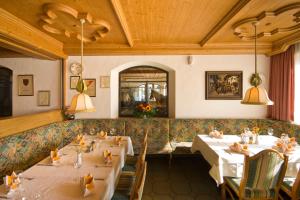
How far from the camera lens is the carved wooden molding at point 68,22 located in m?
2.71

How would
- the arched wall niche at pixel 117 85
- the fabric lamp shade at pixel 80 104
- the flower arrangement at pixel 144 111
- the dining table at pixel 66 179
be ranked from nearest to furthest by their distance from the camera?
the dining table at pixel 66 179, the fabric lamp shade at pixel 80 104, the flower arrangement at pixel 144 111, the arched wall niche at pixel 117 85

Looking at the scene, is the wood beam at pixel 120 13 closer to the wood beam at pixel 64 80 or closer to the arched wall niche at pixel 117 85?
the arched wall niche at pixel 117 85

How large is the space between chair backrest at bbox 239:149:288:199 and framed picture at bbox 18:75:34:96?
16.3 feet

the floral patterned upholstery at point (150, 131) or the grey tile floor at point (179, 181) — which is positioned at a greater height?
the floral patterned upholstery at point (150, 131)

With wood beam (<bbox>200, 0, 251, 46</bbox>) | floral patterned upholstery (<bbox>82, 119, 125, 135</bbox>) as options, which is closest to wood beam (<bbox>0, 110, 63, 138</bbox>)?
floral patterned upholstery (<bbox>82, 119, 125, 135</bbox>)

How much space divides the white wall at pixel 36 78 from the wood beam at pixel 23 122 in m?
0.82

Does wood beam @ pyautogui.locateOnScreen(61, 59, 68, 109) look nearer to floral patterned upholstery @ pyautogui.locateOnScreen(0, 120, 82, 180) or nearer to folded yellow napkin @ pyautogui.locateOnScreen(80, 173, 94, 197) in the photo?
floral patterned upholstery @ pyautogui.locateOnScreen(0, 120, 82, 180)

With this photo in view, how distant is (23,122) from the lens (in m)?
3.32

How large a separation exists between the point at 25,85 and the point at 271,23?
17.8ft

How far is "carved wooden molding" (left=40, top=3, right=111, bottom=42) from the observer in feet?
8.88

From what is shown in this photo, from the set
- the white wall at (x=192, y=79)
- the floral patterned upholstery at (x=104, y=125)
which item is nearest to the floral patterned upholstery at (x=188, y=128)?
the white wall at (x=192, y=79)


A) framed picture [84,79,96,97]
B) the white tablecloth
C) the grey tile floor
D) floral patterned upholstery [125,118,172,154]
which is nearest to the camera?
the white tablecloth

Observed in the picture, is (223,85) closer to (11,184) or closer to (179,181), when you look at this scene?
(179,181)

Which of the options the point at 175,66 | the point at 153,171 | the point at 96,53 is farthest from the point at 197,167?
the point at 96,53
